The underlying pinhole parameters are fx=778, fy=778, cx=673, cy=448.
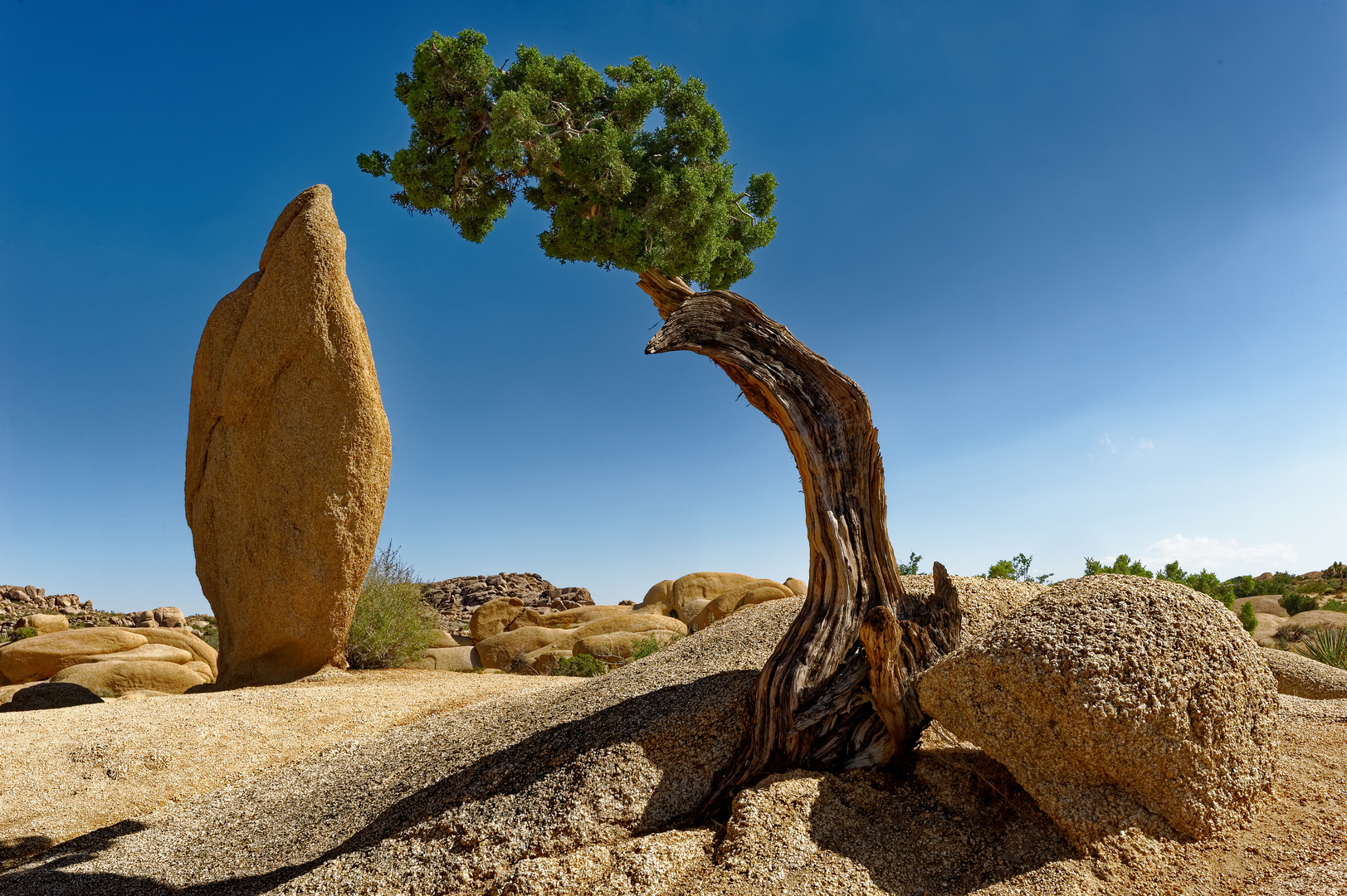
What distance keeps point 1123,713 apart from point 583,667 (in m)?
11.4

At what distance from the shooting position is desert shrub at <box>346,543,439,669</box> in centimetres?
1395

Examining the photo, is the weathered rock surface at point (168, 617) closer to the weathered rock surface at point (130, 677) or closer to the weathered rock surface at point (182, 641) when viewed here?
the weathered rock surface at point (182, 641)

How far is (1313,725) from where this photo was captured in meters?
6.20

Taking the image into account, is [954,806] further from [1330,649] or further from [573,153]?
[1330,649]

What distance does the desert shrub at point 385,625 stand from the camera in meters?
14.0

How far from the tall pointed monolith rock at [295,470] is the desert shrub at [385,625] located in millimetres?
1584

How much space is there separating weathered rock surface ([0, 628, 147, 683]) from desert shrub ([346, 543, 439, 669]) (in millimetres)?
6415

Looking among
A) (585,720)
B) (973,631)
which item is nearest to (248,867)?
(585,720)

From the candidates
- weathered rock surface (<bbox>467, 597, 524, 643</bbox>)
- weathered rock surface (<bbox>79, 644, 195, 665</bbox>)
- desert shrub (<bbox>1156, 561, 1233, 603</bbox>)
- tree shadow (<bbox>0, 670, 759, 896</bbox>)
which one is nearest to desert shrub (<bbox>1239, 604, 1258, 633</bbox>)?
desert shrub (<bbox>1156, 561, 1233, 603</bbox>)

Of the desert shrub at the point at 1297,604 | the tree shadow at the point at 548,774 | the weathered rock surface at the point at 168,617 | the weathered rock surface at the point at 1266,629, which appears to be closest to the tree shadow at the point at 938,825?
the tree shadow at the point at 548,774

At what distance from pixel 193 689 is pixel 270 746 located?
5.55 m

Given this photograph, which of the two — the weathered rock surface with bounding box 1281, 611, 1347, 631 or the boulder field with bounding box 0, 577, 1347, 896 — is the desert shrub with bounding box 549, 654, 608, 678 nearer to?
the boulder field with bounding box 0, 577, 1347, 896

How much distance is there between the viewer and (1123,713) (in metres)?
3.94

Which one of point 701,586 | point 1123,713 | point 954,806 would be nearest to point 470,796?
point 954,806
